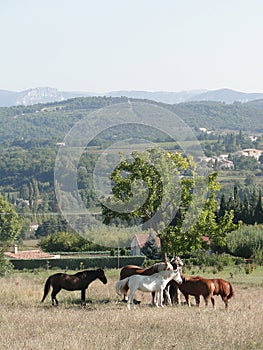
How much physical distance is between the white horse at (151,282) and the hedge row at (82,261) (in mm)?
Answer: 22941

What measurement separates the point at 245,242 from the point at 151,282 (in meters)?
29.4

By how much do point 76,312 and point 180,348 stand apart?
4.45 metres

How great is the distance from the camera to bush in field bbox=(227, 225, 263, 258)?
41.8 m

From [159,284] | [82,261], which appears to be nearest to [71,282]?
[159,284]

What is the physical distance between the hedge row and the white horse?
22941mm

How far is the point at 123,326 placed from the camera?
1073 centimetres

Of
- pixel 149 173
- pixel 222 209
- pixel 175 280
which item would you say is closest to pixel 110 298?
pixel 175 280

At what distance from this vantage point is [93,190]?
22000mm

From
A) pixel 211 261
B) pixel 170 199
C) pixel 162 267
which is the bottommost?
pixel 211 261

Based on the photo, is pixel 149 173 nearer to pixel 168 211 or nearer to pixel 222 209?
pixel 168 211

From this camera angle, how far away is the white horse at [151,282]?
13.9m

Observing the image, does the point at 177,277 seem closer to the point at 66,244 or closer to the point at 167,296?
the point at 167,296

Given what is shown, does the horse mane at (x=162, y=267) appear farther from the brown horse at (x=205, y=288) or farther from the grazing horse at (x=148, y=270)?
the brown horse at (x=205, y=288)

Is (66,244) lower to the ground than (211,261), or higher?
lower
